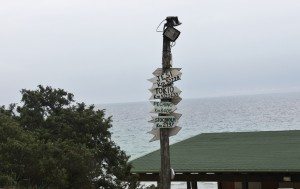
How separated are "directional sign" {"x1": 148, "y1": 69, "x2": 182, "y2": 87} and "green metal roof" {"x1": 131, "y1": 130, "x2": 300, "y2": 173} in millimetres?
7459

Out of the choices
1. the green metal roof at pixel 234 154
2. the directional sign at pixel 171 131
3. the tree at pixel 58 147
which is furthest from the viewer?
the green metal roof at pixel 234 154

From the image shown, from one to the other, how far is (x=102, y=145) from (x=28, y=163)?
490cm

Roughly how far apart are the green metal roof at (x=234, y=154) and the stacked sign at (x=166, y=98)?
24.1 ft

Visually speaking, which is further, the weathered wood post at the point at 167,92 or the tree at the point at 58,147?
the tree at the point at 58,147

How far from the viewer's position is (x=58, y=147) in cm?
1448

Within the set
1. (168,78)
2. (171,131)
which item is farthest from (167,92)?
(171,131)

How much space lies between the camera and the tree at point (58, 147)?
12914 mm

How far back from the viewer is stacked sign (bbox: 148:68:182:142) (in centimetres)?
693

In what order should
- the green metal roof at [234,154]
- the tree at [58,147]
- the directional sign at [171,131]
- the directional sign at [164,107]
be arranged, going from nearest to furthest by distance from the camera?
the directional sign at [164,107] → the directional sign at [171,131] → the tree at [58,147] → the green metal roof at [234,154]

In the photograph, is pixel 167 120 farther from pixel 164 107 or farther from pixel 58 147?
pixel 58 147

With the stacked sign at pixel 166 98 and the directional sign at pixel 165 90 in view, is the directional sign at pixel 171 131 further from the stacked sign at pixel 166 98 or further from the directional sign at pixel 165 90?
the directional sign at pixel 165 90

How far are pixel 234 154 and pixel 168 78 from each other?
9.86m

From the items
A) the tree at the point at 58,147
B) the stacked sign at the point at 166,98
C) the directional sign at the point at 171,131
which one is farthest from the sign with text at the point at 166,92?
the tree at the point at 58,147

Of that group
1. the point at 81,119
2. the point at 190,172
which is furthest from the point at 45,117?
the point at 190,172
